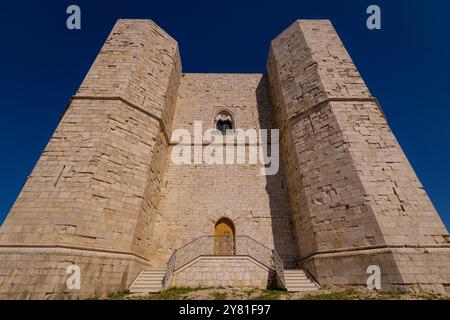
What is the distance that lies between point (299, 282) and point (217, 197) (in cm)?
455

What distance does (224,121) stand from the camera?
38.7ft

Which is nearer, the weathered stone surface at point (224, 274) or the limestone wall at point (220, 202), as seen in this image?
the weathered stone surface at point (224, 274)

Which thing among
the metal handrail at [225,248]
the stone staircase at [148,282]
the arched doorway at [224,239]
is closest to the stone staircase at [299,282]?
the metal handrail at [225,248]

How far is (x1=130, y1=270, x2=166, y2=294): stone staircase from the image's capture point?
19.2 feet

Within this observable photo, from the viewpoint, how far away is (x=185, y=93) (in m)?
12.7

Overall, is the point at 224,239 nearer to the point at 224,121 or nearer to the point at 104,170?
the point at 104,170

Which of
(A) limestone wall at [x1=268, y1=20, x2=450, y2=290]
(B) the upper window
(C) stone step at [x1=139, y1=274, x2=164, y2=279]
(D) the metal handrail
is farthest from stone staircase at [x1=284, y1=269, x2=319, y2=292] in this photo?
(B) the upper window

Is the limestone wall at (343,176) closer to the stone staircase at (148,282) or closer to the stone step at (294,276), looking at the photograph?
the stone step at (294,276)

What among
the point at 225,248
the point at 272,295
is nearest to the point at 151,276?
the point at 225,248

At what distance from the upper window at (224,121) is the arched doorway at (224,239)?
515 cm

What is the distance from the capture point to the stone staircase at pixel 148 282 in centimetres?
585
